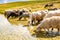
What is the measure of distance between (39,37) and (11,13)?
14059mm

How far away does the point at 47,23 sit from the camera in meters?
12.9

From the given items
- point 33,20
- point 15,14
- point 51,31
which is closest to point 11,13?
point 15,14

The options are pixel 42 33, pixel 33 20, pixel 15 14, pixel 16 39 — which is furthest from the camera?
pixel 15 14

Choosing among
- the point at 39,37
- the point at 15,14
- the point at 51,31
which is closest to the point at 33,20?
the point at 51,31

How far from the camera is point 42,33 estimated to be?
1360 centimetres

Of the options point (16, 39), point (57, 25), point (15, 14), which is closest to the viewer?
point (16, 39)

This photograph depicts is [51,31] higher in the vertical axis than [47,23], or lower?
lower

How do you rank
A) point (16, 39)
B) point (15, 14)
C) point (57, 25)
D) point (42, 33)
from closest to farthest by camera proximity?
point (16, 39)
point (57, 25)
point (42, 33)
point (15, 14)

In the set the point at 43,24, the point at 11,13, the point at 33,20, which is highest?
the point at 43,24

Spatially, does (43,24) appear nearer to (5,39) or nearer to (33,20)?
(5,39)

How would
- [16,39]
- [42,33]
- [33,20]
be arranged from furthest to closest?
1. [33,20]
2. [42,33]
3. [16,39]

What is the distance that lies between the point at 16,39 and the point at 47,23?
2433mm

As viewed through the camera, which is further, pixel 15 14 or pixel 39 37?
pixel 15 14

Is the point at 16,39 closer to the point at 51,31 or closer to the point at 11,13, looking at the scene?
the point at 51,31
